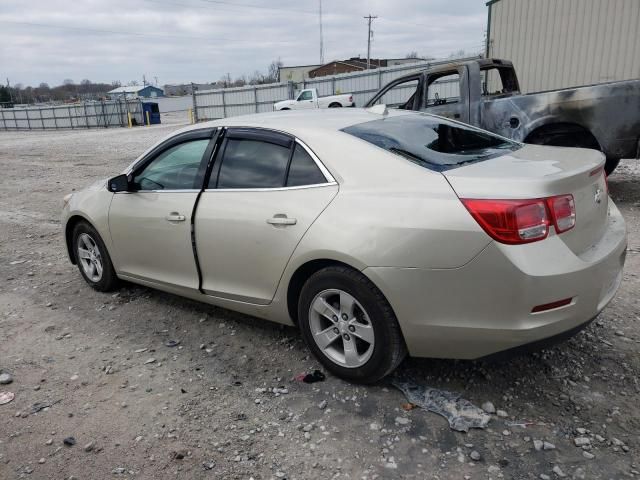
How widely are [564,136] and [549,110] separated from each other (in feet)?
1.52

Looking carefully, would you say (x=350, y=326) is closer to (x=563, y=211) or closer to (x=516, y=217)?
(x=516, y=217)

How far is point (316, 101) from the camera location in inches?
1062

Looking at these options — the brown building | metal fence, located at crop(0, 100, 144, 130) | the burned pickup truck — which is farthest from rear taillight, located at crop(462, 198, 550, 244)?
the brown building

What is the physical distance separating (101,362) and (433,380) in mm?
2193

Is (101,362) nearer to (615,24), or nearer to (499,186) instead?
(499,186)

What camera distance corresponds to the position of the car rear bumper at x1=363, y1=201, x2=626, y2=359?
245 cm

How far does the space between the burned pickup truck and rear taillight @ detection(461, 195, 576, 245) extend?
4.71 meters

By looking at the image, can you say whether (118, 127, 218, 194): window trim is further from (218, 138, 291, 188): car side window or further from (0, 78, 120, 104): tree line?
(0, 78, 120, 104): tree line

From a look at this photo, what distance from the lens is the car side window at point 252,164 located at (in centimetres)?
333

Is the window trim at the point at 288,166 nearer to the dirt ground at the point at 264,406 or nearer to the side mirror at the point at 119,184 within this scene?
the side mirror at the point at 119,184

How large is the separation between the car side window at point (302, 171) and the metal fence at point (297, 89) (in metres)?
17.7

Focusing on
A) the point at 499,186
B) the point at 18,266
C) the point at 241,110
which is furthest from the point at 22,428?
the point at 241,110

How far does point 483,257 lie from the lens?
247cm

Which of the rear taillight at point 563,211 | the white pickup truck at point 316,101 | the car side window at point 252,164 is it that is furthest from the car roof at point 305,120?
the white pickup truck at point 316,101
